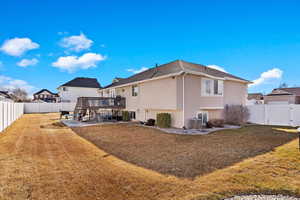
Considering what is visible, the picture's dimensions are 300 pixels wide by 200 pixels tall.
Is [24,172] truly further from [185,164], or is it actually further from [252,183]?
[252,183]

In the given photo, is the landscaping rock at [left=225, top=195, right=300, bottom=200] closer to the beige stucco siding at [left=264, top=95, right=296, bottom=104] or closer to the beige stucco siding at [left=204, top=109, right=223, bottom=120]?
the beige stucco siding at [left=204, top=109, right=223, bottom=120]

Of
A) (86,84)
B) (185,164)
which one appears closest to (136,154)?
(185,164)

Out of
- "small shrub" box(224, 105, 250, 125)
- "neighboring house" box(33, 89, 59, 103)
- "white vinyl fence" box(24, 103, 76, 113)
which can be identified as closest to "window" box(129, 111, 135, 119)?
"small shrub" box(224, 105, 250, 125)

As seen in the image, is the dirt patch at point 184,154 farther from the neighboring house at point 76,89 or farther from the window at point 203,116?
the neighboring house at point 76,89

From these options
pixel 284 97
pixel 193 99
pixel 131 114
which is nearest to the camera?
pixel 193 99

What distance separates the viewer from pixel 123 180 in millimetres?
3965

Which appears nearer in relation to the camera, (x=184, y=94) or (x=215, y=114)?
(x=184, y=94)

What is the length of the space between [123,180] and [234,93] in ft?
48.6

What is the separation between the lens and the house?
11414 mm

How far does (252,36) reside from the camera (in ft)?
50.5

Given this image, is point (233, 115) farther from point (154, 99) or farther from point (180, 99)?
point (154, 99)

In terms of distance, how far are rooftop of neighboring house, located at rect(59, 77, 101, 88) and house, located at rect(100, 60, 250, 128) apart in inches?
1096

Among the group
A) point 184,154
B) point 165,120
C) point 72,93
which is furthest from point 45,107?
point 184,154

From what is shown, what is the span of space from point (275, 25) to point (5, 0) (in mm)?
20780
